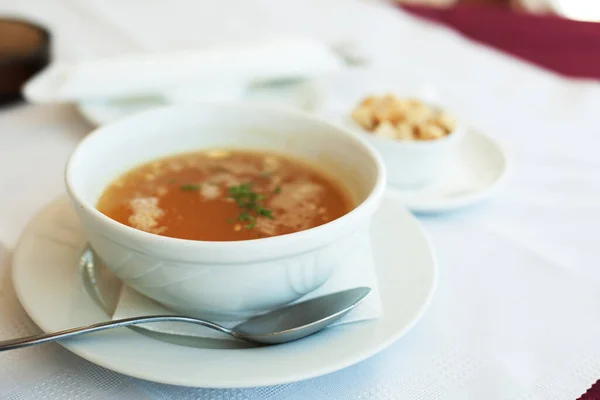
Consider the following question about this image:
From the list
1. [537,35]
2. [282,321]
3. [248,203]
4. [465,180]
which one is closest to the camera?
[282,321]

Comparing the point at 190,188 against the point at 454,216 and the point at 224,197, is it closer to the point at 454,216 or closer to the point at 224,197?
the point at 224,197

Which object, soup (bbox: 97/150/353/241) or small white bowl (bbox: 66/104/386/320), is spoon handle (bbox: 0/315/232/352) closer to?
small white bowl (bbox: 66/104/386/320)

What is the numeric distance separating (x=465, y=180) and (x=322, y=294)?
0.62 meters

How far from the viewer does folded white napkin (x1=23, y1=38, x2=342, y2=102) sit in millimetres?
1531

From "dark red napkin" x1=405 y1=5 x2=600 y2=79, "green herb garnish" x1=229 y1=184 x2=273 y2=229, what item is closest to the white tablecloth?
"dark red napkin" x1=405 y1=5 x2=600 y2=79

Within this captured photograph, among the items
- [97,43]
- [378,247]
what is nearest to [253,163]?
[378,247]

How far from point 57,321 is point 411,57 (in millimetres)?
1640

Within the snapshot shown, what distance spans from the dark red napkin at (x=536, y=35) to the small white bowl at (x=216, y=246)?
1352mm

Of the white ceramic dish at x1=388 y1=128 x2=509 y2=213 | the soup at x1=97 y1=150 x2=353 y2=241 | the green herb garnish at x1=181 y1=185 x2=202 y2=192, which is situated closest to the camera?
the soup at x1=97 y1=150 x2=353 y2=241

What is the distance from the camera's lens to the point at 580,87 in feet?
6.40

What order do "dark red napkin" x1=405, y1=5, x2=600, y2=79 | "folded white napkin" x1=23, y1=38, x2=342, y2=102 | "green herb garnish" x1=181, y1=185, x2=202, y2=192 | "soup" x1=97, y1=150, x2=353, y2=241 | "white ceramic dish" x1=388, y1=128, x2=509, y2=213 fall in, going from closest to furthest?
"soup" x1=97, y1=150, x2=353, y2=241, "green herb garnish" x1=181, y1=185, x2=202, y2=192, "white ceramic dish" x1=388, y1=128, x2=509, y2=213, "folded white napkin" x1=23, y1=38, x2=342, y2=102, "dark red napkin" x1=405, y1=5, x2=600, y2=79

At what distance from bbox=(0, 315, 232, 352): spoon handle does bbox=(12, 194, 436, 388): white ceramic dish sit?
0.03 metres

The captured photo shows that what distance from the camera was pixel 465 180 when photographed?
1.43m

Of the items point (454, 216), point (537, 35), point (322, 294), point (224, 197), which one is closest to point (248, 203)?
point (224, 197)
